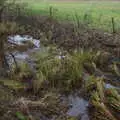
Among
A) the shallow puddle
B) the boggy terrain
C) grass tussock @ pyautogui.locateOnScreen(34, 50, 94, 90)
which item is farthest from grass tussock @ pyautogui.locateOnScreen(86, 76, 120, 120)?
grass tussock @ pyautogui.locateOnScreen(34, 50, 94, 90)

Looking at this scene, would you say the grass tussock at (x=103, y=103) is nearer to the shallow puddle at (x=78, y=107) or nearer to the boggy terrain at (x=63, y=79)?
the boggy terrain at (x=63, y=79)

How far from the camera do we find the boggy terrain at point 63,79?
8.03 meters

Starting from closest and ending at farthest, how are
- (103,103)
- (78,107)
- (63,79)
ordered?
(103,103), (78,107), (63,79)

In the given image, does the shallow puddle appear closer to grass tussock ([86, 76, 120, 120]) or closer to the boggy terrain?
the boggy terrain

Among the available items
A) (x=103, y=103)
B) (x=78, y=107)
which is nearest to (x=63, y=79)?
(x=78, y=107)

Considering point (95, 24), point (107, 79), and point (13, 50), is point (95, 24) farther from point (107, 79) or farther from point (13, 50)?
point (107, 79)

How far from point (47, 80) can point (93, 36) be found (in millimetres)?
5368

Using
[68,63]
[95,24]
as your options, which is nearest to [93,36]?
[95,24]

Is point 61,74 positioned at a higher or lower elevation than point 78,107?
higher

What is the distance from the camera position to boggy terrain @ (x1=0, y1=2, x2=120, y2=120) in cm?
803

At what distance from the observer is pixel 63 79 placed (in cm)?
970

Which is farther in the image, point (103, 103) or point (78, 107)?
point (78, 107)

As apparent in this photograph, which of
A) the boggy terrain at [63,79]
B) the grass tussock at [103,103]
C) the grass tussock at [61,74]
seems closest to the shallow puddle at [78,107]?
the boggy terrain at [63,79]

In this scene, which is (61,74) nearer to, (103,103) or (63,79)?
(63,79)
